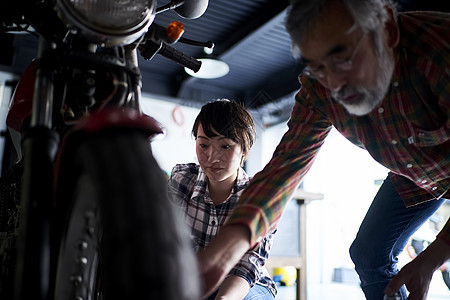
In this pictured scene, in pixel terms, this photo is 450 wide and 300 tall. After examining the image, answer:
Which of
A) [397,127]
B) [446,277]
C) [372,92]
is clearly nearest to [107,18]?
[372,92]

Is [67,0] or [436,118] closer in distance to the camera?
[67,0]

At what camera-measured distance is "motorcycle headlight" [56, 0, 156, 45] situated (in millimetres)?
626

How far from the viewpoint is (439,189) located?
1011mm

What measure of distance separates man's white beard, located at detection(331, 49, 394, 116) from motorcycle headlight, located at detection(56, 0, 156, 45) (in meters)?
0.40

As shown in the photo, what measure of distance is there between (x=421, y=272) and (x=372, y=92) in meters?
0.45

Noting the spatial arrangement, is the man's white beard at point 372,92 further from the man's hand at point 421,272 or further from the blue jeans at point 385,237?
the blue jeans at point 385,237

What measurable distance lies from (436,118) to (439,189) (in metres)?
0.26

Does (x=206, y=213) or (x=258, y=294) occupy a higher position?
(x=206, y=213)

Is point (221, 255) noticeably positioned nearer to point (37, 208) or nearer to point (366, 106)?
point (37, 208)

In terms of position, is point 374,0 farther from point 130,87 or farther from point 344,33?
point 130,87

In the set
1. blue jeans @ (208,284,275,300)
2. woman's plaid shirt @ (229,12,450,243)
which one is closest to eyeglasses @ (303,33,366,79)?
woman's plaid shirt @ (229,12,450,243)

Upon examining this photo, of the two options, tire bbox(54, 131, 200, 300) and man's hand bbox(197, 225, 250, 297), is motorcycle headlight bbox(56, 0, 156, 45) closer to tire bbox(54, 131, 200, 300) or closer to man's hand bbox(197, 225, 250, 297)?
tire bbox(54, 131, 200, 300)

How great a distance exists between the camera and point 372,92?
2.65 feet

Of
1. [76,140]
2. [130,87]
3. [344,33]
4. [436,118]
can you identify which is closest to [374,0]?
[344,33]
